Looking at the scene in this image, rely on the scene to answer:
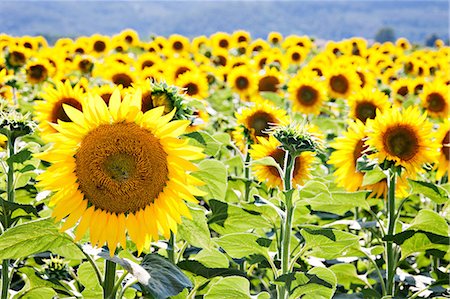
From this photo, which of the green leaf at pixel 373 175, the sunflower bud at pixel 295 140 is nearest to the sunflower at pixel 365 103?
the green leaf at pixel 373 175

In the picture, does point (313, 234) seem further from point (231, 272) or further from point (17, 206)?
point (17, 206)

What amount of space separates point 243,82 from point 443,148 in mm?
2693

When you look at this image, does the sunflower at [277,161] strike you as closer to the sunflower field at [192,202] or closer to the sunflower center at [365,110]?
the sunflower field at [192,202]

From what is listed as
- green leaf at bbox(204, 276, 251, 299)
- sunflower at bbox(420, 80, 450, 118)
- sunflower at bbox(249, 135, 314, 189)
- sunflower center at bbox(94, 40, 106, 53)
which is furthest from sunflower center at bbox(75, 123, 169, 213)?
sunflower center at bbox(94, 40, 106, 53)

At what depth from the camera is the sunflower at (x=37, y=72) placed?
5.25 metres

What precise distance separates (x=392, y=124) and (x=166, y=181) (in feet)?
3.07

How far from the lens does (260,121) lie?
291 centimetres

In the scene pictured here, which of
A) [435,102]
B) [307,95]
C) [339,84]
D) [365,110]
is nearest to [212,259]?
[365,110]

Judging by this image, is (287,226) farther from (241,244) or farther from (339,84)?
(339,84)

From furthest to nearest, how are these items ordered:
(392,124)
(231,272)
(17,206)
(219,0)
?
(219,0) < (392,124) < (231,272) < (17,206)

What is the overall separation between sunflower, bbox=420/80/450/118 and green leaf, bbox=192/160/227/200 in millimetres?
2766

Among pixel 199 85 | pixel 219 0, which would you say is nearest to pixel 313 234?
pixel 199 85

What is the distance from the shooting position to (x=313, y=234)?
194 centimetres

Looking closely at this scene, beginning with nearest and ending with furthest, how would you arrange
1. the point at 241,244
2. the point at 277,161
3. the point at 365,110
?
the point at 241,244 < the point at 277,161 < the point at 365,110
